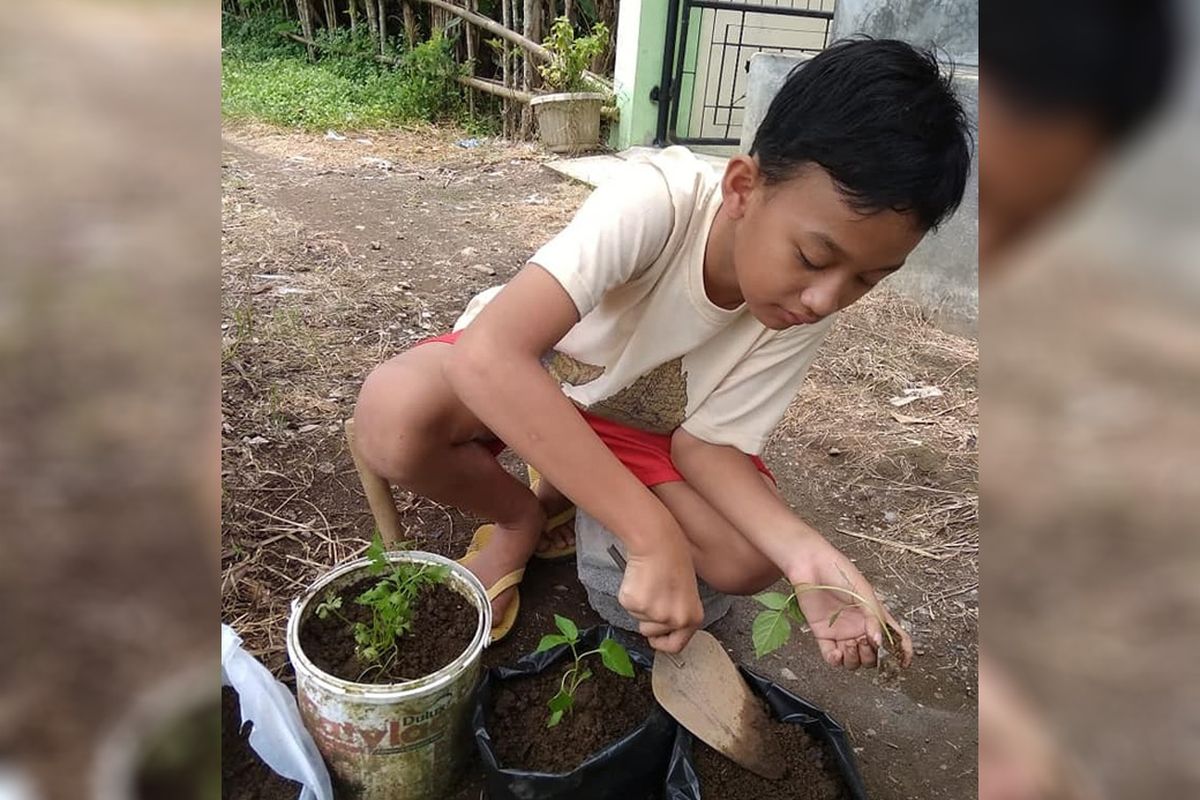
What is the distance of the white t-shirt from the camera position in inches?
55.9

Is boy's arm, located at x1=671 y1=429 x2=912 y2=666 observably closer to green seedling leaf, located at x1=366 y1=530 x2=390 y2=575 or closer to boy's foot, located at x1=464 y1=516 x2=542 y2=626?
boy's foot, located at x1=464 y1=516 x2=542 y2=626

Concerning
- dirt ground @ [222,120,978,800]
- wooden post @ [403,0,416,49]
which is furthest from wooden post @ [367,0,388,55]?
dirt ground @ [222,120,978,800]

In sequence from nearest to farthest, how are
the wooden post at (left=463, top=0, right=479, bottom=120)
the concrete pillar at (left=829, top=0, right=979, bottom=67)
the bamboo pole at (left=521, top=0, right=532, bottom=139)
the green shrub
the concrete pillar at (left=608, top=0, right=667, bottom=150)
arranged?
the concrete pillar at (left=829, top=0, right=979, bottom=67)
the concrete pillar at (left=608, top=0, right=667, bottom=150)
the bamboo pole at (left=521, top=0, right=532, bottom=139)
the green shrub
the wooden post at (left=463, top=0, right=479, bottom=120)

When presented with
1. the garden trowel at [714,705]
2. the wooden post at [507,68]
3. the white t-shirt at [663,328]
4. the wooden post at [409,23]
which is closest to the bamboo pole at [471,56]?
the wooden post at [507,68]

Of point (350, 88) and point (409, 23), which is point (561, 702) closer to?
point (350, 88)

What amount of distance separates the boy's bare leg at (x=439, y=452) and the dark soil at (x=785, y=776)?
0.54m

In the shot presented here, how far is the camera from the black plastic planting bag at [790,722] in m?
1.37

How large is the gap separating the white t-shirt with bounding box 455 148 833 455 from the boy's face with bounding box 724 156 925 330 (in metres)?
0.16

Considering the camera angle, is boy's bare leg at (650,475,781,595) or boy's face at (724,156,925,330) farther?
boy's bare leg at (650,475,781,595)

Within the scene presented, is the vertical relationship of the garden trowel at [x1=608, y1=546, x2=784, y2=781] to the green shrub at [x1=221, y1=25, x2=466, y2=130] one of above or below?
below
